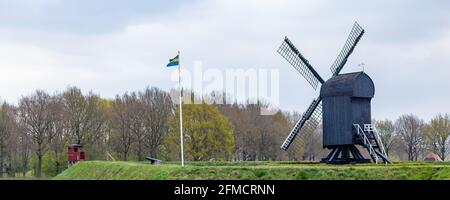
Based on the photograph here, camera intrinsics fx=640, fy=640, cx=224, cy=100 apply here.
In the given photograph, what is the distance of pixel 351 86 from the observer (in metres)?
35.6

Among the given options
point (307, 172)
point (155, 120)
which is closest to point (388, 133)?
point (155, 120)

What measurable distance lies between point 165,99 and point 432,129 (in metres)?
28.0

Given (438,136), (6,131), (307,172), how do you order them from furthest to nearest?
(438,136)
(6,131)
(307,172)

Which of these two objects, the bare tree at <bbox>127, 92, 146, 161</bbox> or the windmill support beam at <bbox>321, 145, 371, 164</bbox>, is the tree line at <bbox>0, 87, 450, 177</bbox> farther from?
the windmill support beam at <bbox>321, 145, 371, 164</bbox>

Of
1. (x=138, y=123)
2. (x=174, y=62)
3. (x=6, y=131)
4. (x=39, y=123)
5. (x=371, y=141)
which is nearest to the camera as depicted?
(x=174, y=62)

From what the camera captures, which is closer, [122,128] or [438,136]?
[122,128]

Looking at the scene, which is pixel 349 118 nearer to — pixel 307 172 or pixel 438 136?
pixel 307 172

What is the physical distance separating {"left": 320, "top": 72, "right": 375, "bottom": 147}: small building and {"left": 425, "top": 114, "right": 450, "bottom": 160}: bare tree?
33.1 metres

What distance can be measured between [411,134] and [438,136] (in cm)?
272

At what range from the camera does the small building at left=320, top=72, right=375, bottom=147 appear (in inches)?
1411

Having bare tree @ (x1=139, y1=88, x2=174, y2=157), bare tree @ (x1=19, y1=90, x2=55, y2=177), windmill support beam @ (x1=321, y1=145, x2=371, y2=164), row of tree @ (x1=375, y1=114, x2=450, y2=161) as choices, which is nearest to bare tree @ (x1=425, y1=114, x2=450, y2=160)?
row of tree @ (x1=375, y1=114, x2=450, y2=161)

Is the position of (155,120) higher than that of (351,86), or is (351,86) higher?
(351,86)

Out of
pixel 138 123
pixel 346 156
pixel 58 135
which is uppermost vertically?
pixel 138 123
